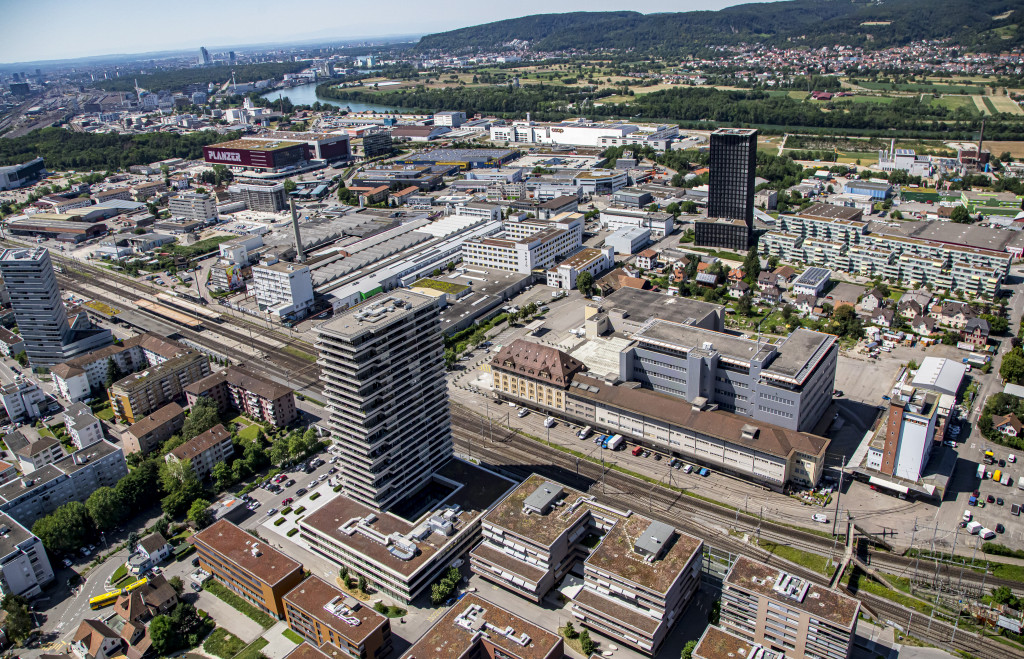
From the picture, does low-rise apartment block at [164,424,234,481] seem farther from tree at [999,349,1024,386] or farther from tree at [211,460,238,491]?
tree at [999,349,1024,386]

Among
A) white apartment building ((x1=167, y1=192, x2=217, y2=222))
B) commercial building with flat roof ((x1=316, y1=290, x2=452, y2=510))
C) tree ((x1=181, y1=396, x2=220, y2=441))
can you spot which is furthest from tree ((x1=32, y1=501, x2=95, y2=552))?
white apartment building ((x1=167, y1=192, x2=217, y2=222))

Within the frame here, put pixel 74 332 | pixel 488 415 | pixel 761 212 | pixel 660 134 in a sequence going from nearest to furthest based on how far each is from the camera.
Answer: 1. pixel 488 415
2. pixel 74 332
3. pixel 761 212
4. pixel 660 134

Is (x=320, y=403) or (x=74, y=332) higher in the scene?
(x=74, y=332)

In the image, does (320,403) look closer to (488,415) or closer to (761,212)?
(488,415)

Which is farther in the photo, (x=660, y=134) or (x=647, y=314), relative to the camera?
(x=660, y=134)

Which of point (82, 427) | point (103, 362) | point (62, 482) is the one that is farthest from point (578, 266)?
point (62, 482)

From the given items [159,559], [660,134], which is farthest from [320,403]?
[660,134]

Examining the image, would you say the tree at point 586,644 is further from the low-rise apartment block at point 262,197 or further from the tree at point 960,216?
the low-rise apartment block at point 262,197
